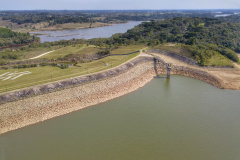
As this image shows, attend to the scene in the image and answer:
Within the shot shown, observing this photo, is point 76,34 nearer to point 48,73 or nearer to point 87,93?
point 48,73

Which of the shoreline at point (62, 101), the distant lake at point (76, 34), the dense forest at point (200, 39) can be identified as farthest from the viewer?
the distant lake at point (76, 34)

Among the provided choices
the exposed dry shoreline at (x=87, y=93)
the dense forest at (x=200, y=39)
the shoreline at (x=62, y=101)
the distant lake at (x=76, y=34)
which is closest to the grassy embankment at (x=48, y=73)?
the exposed dry shoreline at (x=87, y=93)

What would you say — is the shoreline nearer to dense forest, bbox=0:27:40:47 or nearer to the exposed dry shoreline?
the exposed dry shoreline

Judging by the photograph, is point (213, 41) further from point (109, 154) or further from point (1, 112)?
point (1, 112)

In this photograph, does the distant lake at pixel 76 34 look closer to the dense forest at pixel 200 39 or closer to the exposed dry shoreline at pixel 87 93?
the dense forest at pixel 200 39

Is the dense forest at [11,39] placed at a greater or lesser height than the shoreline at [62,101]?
greater

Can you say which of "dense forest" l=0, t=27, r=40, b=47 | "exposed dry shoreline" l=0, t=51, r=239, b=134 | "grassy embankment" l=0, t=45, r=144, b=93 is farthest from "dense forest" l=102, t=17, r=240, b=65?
"dense forest" l=0, t=27, r=40, b=47

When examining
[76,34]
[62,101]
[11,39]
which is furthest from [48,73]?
[76,34]

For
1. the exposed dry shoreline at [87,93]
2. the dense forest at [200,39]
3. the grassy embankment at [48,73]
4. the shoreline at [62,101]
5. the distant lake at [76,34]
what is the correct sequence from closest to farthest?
the shoreline at [62,101], the exposed dry shoreline at [87,93], the grassy embankment at [48,73], the dense forest at [200,39], the distant lake at [76,34]

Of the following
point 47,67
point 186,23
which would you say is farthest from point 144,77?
point 186,23
